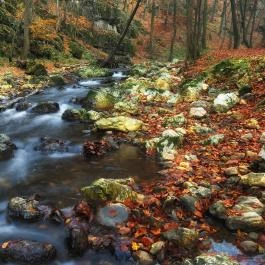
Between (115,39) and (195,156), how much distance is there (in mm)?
35711

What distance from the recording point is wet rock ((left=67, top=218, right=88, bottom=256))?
5.78 m

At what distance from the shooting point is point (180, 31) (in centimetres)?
5375

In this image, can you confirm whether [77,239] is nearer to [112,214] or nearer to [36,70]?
[112,214]

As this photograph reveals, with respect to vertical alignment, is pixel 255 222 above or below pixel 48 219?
above

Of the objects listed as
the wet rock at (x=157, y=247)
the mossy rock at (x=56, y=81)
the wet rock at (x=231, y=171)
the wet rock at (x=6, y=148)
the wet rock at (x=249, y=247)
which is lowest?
the mossy rock at (x=56, y=81)

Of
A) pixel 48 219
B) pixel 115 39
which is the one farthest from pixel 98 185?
pixel 115 39

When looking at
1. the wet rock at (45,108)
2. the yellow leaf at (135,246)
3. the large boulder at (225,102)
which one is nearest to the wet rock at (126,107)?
the wet rock at (45,108)

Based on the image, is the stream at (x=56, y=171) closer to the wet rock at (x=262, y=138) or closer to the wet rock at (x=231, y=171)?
the wet rock at (x=231, y=171)

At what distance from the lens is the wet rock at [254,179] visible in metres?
7.19

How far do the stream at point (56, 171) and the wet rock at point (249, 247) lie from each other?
10 centimetres

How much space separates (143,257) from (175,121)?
6.58 metres

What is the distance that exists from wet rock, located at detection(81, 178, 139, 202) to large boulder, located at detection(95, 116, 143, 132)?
4303 mm

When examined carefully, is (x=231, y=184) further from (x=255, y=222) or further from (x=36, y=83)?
(x=36, y=83)

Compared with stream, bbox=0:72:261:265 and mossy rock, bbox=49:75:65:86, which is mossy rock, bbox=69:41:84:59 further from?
stream, bbox=0:72:261:265
